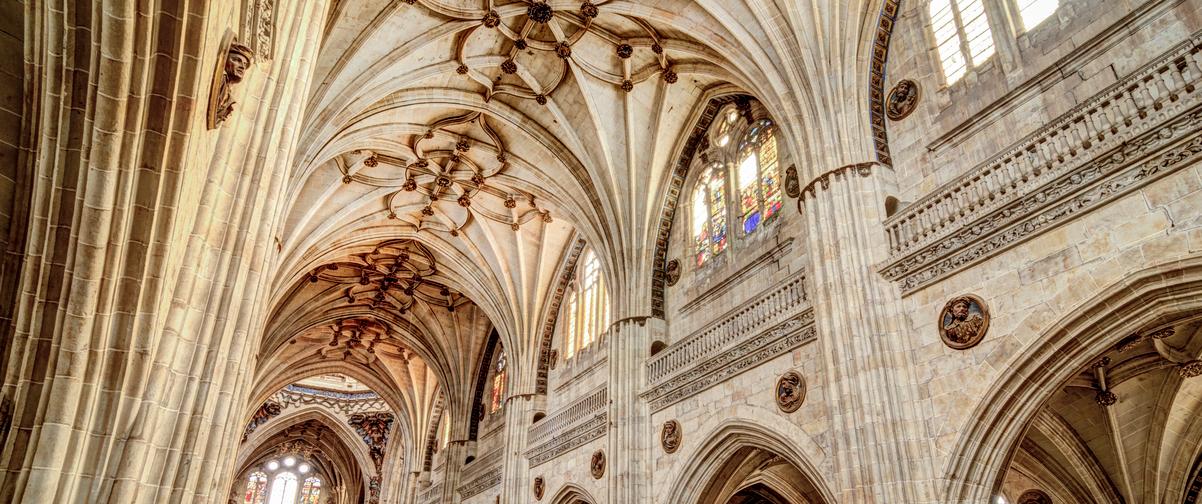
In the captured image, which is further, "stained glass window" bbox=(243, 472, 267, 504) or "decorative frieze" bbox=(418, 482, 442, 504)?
"stained glass window" bbox=(243, 472, 267, 504)

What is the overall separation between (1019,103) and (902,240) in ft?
6.76

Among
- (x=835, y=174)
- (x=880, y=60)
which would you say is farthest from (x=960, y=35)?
(x=835, y=174)

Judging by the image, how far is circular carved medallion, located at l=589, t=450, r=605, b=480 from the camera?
16016mm

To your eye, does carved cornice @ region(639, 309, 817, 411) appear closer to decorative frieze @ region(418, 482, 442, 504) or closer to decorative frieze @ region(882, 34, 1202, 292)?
decorative frieze @ region(882, 34, 1202, 292)

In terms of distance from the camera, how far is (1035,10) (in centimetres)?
957

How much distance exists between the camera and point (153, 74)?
5.21m

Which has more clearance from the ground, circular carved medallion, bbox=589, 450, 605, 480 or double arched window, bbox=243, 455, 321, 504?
double arched window, bbox=243, 455, 321, 504

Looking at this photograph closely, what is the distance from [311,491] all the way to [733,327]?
36.8m

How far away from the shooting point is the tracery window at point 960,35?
33.3 ft

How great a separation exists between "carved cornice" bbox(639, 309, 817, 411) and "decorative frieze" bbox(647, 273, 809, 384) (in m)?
0.14

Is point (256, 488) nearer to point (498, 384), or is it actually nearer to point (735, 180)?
point (498, 384)

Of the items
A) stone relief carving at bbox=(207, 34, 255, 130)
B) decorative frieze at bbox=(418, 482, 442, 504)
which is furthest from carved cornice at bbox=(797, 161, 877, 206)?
decorative frieze at bbox=(418, 482, 442, 504)

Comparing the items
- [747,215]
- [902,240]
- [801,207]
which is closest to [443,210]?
[747,215]

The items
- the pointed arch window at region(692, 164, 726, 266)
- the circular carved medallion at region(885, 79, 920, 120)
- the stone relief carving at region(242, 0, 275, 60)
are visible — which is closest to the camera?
the stone relief carving at region(242, 0, 275, 60)
